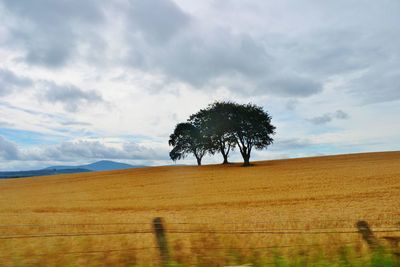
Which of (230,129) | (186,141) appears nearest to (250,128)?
(230,129)

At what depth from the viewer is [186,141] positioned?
86.3 m

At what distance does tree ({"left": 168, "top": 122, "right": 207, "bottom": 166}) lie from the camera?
8231cm

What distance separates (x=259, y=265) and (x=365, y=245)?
2.26 metres

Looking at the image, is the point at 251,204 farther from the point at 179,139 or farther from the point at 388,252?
the point at 179,139

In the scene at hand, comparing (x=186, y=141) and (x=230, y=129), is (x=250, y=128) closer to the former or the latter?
(x=230, y=129)

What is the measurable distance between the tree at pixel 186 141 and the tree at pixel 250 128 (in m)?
10.3

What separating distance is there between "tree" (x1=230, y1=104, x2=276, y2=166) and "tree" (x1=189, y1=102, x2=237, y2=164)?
1091 millimetres

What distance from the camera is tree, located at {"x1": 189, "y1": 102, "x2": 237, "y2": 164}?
73.5 meters

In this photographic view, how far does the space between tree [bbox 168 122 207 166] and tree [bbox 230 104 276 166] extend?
33.7ft

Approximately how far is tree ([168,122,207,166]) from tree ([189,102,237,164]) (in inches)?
114

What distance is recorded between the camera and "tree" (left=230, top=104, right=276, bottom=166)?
71812mm

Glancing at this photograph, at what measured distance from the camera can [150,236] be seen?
37.4 ft

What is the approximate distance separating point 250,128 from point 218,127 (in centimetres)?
618

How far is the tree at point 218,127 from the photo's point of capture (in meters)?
73.5
